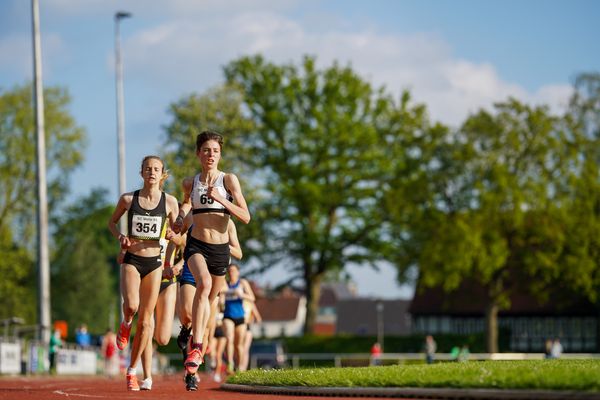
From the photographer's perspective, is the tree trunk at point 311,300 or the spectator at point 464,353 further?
the tree trunk at point 311,300

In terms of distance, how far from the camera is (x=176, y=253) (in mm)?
17219

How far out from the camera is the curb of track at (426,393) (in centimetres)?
1016

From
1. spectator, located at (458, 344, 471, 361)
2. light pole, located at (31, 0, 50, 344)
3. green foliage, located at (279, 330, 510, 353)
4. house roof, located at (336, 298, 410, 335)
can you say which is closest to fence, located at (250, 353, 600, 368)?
spectator, located at (458, 344, 471, 361)

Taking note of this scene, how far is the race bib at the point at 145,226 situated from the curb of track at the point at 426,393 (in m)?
2.06

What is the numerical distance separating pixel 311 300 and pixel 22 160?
20.2 metres

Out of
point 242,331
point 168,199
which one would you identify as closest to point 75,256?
point 242,331

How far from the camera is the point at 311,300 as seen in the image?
68.4m

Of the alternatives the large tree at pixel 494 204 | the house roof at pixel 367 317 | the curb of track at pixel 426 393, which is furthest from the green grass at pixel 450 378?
the house roof at pixel 367 317

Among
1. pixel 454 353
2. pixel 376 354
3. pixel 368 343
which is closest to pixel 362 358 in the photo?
pixel 376 354

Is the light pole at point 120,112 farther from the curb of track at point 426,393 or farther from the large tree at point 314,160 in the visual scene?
the curb of track at point 426,393

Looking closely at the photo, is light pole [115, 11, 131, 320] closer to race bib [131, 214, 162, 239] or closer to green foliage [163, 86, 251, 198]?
green foliage [163, 86, 251, 198]

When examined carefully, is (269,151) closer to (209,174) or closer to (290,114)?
(290,114)

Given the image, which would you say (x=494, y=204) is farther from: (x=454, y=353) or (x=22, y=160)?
(x=22, y=160)

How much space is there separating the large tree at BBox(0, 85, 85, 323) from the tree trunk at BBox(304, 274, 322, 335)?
56.4ft
